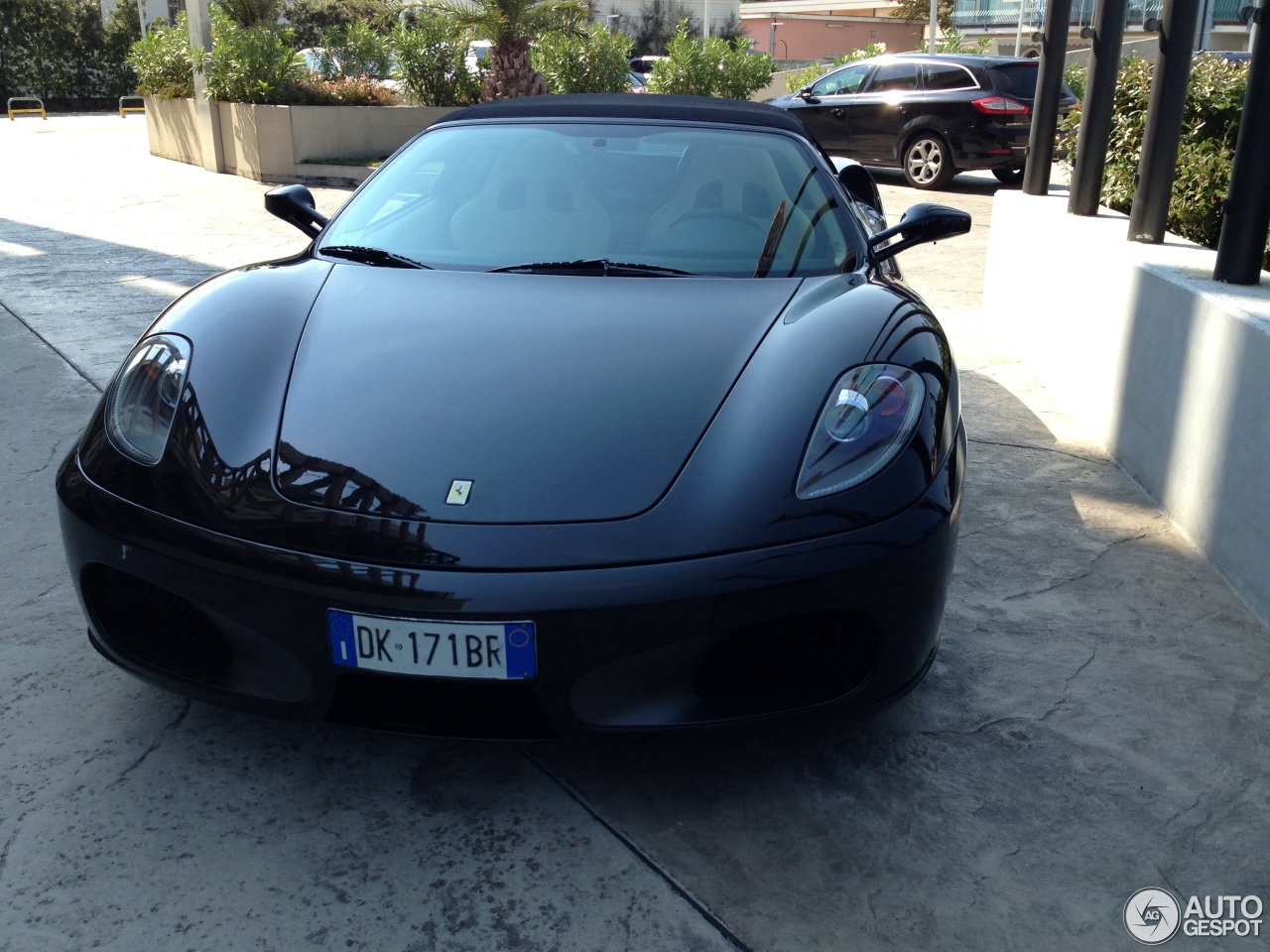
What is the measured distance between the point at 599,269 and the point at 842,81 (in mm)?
11509

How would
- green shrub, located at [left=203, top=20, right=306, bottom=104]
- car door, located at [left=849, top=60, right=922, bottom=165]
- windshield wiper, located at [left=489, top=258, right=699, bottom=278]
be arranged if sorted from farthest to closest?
green shrub, located at [left=203, top=20, right=306, bottom=104] → car door, located at [left=849, top=60, right=922, bottom=165] → windshield wiper, located at [left=489, top=258, right=699, bottom=278]

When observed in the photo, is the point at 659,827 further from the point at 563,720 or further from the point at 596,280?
the point at 596,280

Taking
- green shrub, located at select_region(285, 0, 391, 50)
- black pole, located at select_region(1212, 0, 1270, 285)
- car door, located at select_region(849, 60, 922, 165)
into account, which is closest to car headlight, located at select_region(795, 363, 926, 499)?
black pole, located at select_region(1212, 0, 1270, 285)

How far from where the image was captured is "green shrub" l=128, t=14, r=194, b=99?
1496 cm

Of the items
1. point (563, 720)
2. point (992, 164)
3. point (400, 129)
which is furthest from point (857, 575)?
point (400, 129)

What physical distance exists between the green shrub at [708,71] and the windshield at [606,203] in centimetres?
1256

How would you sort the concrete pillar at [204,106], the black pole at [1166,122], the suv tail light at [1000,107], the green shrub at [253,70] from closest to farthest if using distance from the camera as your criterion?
the black pole at [1166,122], the suv tail light at [1000,107], the green shrub at [253,70], the concrete pillar at [204,106]

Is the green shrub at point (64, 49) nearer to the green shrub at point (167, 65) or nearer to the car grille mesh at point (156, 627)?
the green shrub at point (167, 65)

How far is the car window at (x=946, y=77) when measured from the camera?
479 inches

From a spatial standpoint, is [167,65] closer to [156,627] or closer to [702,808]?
[156,627]

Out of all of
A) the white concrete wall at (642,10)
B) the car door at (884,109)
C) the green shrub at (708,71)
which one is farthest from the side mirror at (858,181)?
the white concrete wall at (642,10)

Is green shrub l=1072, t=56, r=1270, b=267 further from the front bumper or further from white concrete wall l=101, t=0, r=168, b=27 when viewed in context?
white concrete wall l=101, t=0, r=168, b=27

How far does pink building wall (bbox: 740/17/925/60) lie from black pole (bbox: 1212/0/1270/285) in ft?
165

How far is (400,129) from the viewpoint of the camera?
13.8 metres
